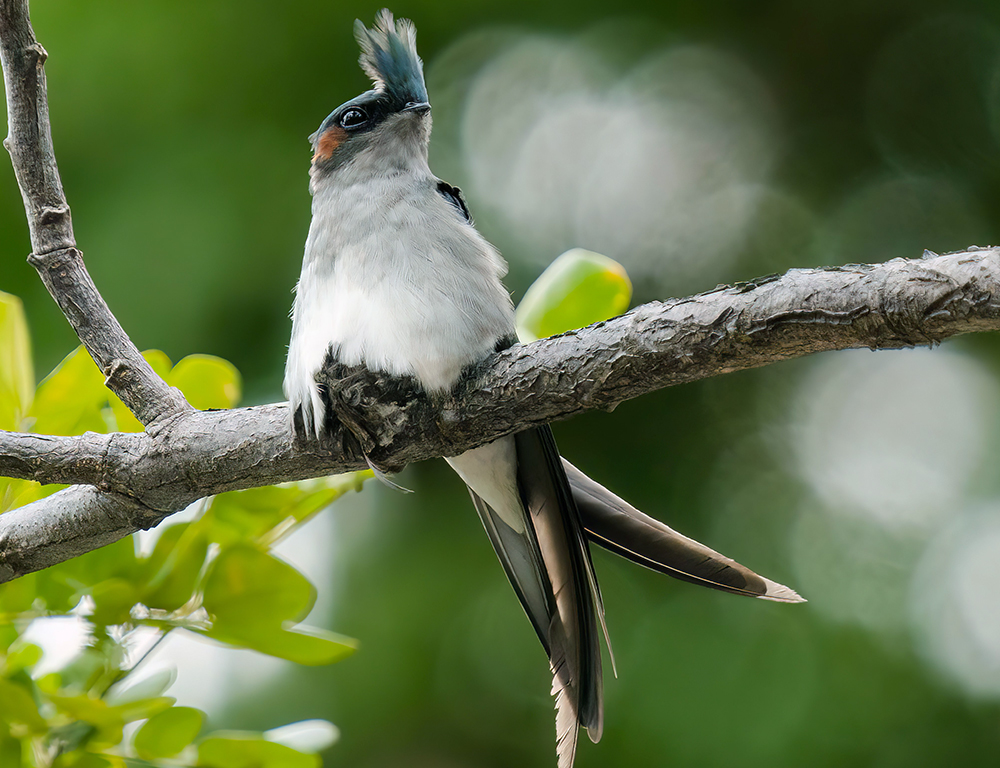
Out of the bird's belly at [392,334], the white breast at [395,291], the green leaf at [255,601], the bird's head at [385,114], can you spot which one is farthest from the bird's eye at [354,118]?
the green leaf at [255,601]

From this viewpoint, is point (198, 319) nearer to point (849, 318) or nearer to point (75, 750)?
point (75, 750)

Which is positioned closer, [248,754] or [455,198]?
[248,754]

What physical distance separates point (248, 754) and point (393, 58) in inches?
34.3

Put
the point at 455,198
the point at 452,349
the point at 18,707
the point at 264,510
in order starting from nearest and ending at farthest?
the point at 18,707
the point at 452,349
the point at 264,510
the point at 455,198

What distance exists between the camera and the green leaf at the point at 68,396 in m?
0.81

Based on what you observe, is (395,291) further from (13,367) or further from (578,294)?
(13,367)

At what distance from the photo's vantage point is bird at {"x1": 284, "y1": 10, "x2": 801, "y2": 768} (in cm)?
75

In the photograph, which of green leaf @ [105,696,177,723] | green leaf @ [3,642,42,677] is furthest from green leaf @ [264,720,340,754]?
green leaf @ [3,642,42,677]

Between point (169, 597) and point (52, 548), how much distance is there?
11cm

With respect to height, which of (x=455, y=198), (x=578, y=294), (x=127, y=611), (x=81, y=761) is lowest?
(x=81, y=761)

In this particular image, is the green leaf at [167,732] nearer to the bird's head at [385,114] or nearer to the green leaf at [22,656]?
the green leaf at [22,656]

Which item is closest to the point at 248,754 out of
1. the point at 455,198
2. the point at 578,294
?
the point at 578,294

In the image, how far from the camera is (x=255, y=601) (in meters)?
0.73

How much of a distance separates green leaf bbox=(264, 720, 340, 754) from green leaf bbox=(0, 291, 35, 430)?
413 mm
